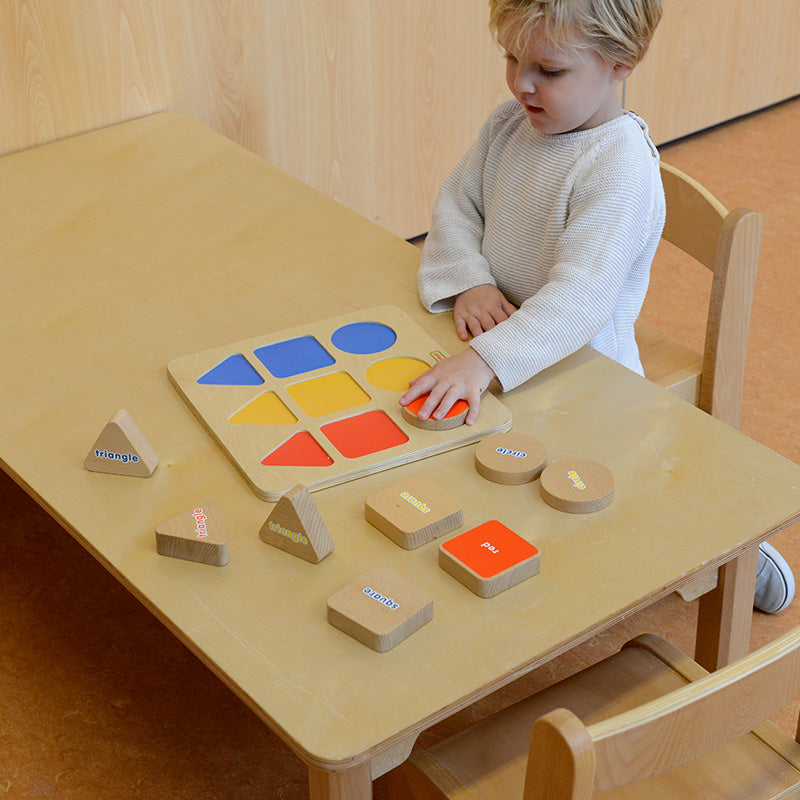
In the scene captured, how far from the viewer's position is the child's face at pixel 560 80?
3.86 feet

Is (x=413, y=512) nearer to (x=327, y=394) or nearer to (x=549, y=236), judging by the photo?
(x=327, y=394)

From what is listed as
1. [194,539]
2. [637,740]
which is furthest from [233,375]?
[637,740]

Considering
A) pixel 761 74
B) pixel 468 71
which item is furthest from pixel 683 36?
pixel 468 71

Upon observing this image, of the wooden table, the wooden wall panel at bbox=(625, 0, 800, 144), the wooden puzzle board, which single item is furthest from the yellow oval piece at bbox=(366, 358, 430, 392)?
the wooden wall panel at bbox=(625, 0, 800, 144)

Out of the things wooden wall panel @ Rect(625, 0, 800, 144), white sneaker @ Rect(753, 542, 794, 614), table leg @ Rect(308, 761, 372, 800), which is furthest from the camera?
wooden wall panel @ Rect(625, 0, 800, 144)

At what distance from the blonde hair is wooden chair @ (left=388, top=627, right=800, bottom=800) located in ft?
2.11

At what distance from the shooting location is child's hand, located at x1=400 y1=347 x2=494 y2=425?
3.54ft

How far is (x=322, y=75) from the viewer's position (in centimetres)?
218

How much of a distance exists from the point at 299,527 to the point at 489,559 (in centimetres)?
16

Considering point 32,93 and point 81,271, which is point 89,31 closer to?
point 32,93

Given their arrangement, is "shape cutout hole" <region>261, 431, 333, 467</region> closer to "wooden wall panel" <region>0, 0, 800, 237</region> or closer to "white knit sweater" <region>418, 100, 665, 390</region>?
"white knit sweater" <region>418, 100, 665, 390</region>

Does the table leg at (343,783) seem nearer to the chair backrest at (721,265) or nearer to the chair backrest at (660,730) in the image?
the chair backrest at (660,730)

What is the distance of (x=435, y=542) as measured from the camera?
95 centimetres

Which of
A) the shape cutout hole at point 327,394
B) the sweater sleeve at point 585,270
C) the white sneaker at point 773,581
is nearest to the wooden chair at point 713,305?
the sweater sleeve at point 585,270
